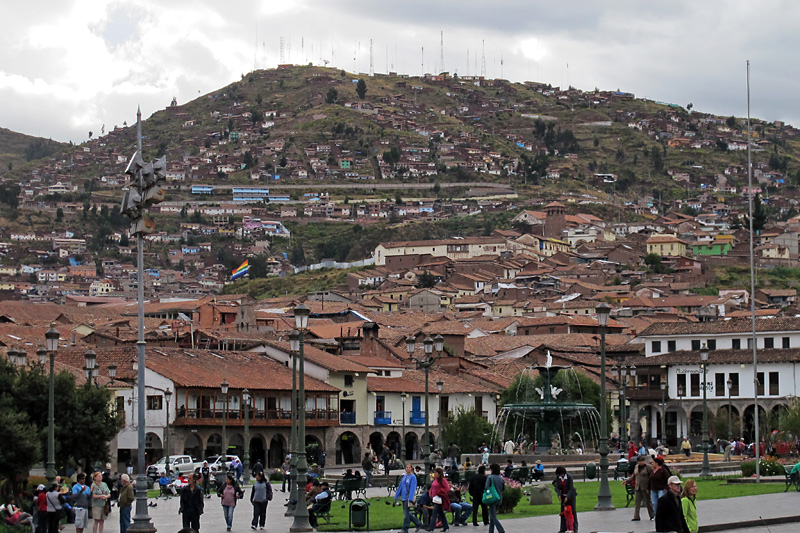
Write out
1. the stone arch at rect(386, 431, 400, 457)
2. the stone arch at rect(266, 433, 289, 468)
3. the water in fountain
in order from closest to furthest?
the water in fountain
the stone arch at rect(266, 433, 289, 468)
the stone arch at rect(386, 431, 400, 457)

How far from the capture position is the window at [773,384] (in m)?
75.1

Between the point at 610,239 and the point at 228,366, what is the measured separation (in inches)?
5012

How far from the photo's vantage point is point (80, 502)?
25.1 metres

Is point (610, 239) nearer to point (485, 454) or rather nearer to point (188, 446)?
point (188, 446)

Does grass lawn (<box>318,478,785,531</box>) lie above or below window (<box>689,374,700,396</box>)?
below

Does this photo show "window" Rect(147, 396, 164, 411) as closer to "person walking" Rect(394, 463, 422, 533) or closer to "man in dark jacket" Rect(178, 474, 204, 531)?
"person walking" Rect(394, 463, 422, 533)

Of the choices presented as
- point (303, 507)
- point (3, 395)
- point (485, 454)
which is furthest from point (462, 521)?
point (485, 454)

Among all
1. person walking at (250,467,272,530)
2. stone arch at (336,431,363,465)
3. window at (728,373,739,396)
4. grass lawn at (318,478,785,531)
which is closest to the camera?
person walking at (250,467,272,530)

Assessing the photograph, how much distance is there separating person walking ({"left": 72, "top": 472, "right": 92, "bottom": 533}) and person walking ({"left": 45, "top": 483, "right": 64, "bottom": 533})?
321 millimetres

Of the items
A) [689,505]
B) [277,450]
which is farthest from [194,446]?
[689,505]

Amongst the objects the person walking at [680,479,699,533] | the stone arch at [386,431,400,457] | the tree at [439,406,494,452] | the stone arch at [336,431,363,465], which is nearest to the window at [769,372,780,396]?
the stone arch at [386,431,400,457]

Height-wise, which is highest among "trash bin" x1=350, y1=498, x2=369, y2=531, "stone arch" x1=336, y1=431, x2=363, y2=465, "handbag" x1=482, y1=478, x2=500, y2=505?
"handbag" x1=482, y1=478, x2=500, y2=505

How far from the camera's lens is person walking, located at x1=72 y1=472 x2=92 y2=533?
81.0 ft

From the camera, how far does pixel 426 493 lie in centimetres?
2578
